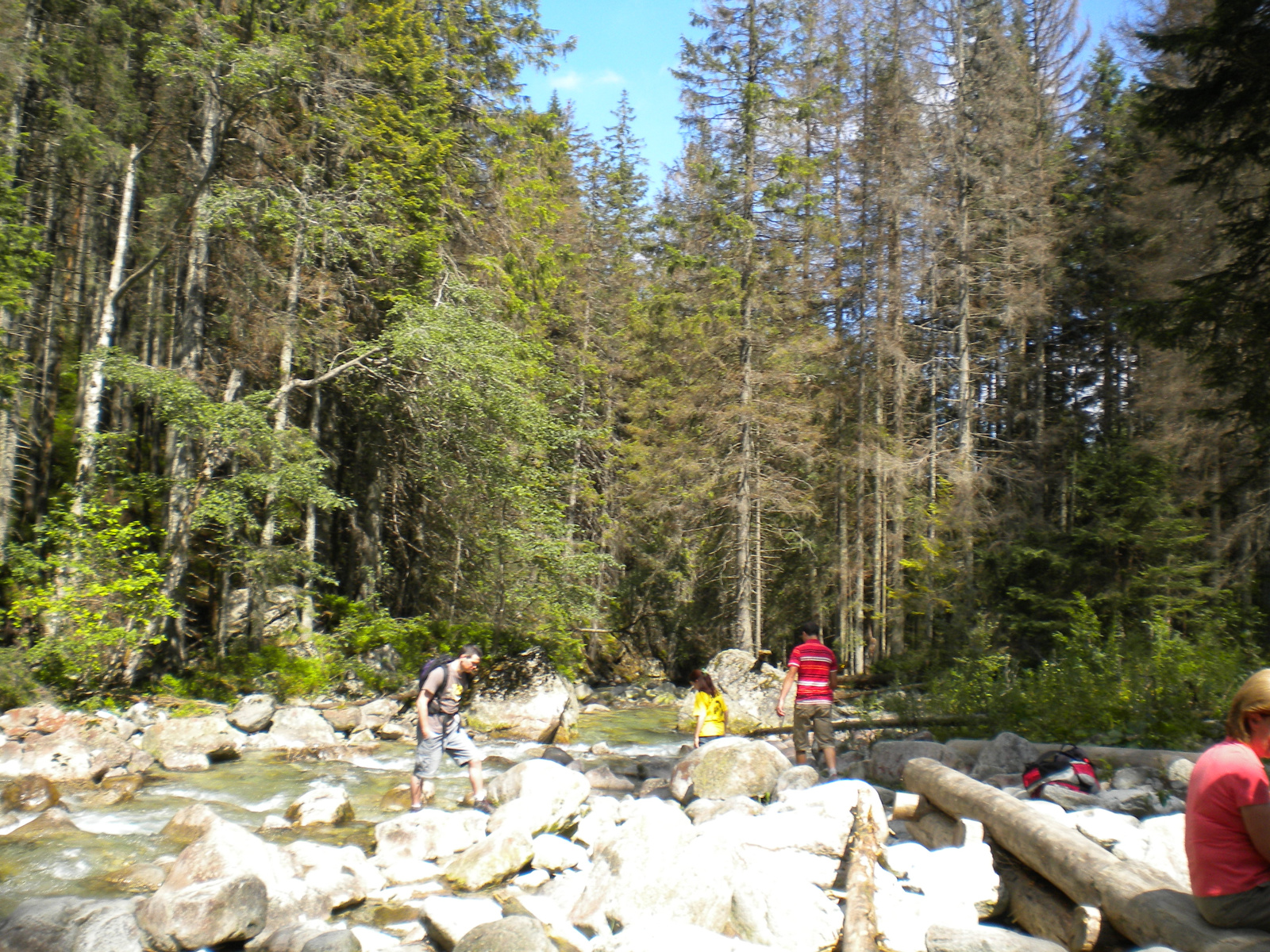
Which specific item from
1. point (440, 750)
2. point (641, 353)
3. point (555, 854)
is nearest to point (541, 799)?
point (555, 854)

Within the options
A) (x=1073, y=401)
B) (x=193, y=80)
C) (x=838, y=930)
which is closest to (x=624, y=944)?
(x=838, y=930)

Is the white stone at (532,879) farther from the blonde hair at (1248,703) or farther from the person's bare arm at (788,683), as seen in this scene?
the blonde hair at (1248,703)

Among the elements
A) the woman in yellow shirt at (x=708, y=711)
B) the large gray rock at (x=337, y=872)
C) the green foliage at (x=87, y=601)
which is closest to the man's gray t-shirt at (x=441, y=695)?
the large gray rock at (x=337, y=872)

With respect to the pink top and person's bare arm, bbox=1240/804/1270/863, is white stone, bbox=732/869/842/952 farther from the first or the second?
person's bare arm, bbox=1240/804/1270/863

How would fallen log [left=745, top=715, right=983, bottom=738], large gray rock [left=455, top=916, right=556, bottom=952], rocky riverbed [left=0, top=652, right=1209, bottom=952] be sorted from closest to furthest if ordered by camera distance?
large gray rock [left=455, top=916, right=556, bottom=952] → rocky riverbed [left=0, top=652, right=1209, bottom=952] → fallen log [left=745, top=715, right=983, bottom=738]

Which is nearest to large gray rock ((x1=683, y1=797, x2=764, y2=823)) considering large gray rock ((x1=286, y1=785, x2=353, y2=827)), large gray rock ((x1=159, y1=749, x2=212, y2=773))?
large gray rock ((x1=286, y1=785, x2=353, y2=827))

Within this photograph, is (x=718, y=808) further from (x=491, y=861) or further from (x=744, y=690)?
(x=744, y=690)

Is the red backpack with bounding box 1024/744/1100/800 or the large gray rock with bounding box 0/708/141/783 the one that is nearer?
the red backpack with bounding box 1024/744/1100/800

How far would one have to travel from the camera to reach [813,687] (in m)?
10.1

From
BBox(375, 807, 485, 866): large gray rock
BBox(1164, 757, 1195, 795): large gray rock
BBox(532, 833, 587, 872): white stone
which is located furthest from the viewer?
BBox(375, 807, 485, 866): large gray rock

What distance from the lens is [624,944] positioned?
4.55m

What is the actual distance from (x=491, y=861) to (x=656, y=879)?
193cm

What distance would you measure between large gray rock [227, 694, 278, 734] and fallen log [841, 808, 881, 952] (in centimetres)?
1075

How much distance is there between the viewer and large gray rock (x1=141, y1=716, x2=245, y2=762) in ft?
37.9
